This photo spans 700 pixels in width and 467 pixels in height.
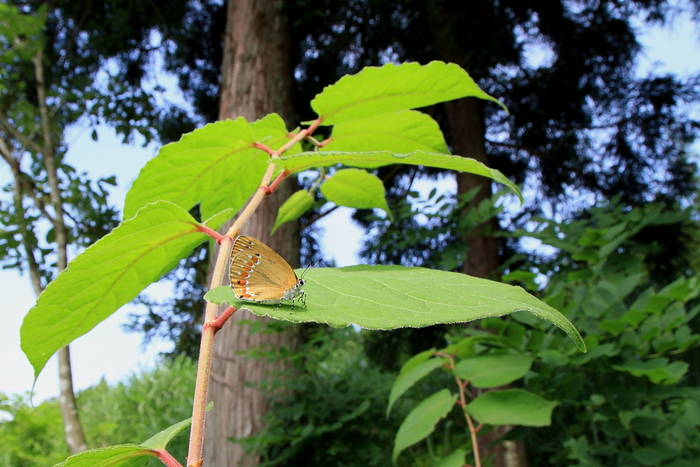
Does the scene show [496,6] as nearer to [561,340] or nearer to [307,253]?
[307,253]

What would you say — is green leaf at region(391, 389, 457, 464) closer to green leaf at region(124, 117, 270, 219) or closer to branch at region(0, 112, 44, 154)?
green leaf at region(124, 117, 270, 219)

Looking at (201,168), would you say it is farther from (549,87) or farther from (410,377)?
(549,87)

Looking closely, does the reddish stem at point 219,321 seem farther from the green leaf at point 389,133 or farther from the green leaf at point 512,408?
the green leaf at point 512,408

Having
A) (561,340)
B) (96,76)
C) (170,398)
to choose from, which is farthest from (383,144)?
(170,398)

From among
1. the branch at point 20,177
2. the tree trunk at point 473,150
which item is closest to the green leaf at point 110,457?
the tree trunk at point 473,150

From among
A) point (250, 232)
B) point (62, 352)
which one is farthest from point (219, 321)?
point (62, 352)

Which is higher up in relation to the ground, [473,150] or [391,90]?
[473,150]
